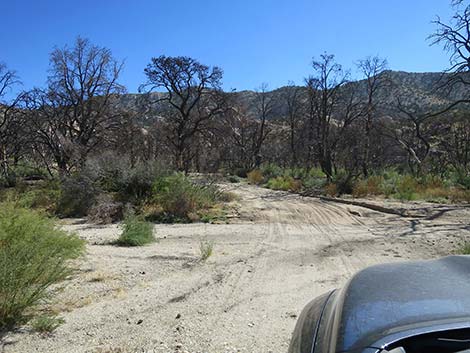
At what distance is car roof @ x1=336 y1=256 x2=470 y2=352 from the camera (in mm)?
1593

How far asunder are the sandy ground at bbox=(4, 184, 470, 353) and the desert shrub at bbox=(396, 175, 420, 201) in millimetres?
4938

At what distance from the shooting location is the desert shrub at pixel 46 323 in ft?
13.1

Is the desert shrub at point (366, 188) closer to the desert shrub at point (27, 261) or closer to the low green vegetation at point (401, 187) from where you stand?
the low green vegetation at point (401, 187)

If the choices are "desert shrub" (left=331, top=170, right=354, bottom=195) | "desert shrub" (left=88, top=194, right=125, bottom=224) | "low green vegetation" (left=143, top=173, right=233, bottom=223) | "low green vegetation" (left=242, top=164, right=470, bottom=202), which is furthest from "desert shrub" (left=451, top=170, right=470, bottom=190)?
"desert shrub" (left=88, top=194, right=125, bottom=224)

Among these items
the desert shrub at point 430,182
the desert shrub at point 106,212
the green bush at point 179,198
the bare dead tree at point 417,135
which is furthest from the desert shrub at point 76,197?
the bare dead tree at point 417,135

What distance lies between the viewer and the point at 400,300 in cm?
186

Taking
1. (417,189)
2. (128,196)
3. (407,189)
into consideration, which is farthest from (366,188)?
(128,196)

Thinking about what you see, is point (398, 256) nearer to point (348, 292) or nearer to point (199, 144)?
point (348, 292)

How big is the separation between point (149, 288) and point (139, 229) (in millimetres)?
3306

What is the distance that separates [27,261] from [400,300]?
410cm

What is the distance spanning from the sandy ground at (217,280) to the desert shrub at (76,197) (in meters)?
2.10

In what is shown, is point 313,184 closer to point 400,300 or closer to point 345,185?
point 345,185

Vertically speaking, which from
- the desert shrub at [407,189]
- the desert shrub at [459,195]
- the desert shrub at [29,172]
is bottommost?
the desert shrub at [459,195]

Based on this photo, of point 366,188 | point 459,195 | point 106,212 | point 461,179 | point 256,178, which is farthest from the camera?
point 256,178
